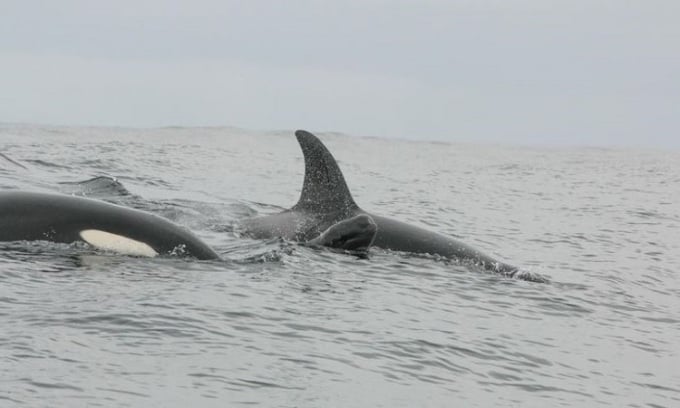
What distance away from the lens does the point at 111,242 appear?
11734 millimetres

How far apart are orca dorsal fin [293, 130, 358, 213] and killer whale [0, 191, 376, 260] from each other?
373 centimetres

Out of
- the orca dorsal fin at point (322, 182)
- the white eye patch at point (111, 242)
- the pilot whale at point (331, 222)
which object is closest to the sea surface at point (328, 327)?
the white eye patch at point (111, 242)

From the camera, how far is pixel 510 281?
14.3 meters

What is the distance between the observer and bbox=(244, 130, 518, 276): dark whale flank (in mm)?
15305

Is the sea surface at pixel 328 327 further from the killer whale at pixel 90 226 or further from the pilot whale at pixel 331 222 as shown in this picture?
the pilot whale at pixel 331 222

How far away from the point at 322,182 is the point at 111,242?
4.85 meters

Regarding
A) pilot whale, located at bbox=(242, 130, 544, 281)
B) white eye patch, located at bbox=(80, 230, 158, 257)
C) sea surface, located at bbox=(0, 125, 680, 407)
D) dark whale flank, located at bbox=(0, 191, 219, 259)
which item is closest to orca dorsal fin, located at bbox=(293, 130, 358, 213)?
pilot whale, located at bbox=(242, 130, 544, 281)

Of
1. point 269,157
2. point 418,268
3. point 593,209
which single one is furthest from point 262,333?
point 269,157

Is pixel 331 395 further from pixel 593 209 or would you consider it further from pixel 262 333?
pixel 593 209

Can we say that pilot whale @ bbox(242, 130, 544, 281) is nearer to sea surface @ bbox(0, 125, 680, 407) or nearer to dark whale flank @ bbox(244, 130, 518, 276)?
dark whale flank @ bbox(244, 130, 518, 276)

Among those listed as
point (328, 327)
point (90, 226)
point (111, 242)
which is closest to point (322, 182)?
point (111, 242)

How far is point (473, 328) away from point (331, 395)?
11.0 feet

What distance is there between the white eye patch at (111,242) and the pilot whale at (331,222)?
3920 mm

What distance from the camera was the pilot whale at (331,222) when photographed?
602 inches
